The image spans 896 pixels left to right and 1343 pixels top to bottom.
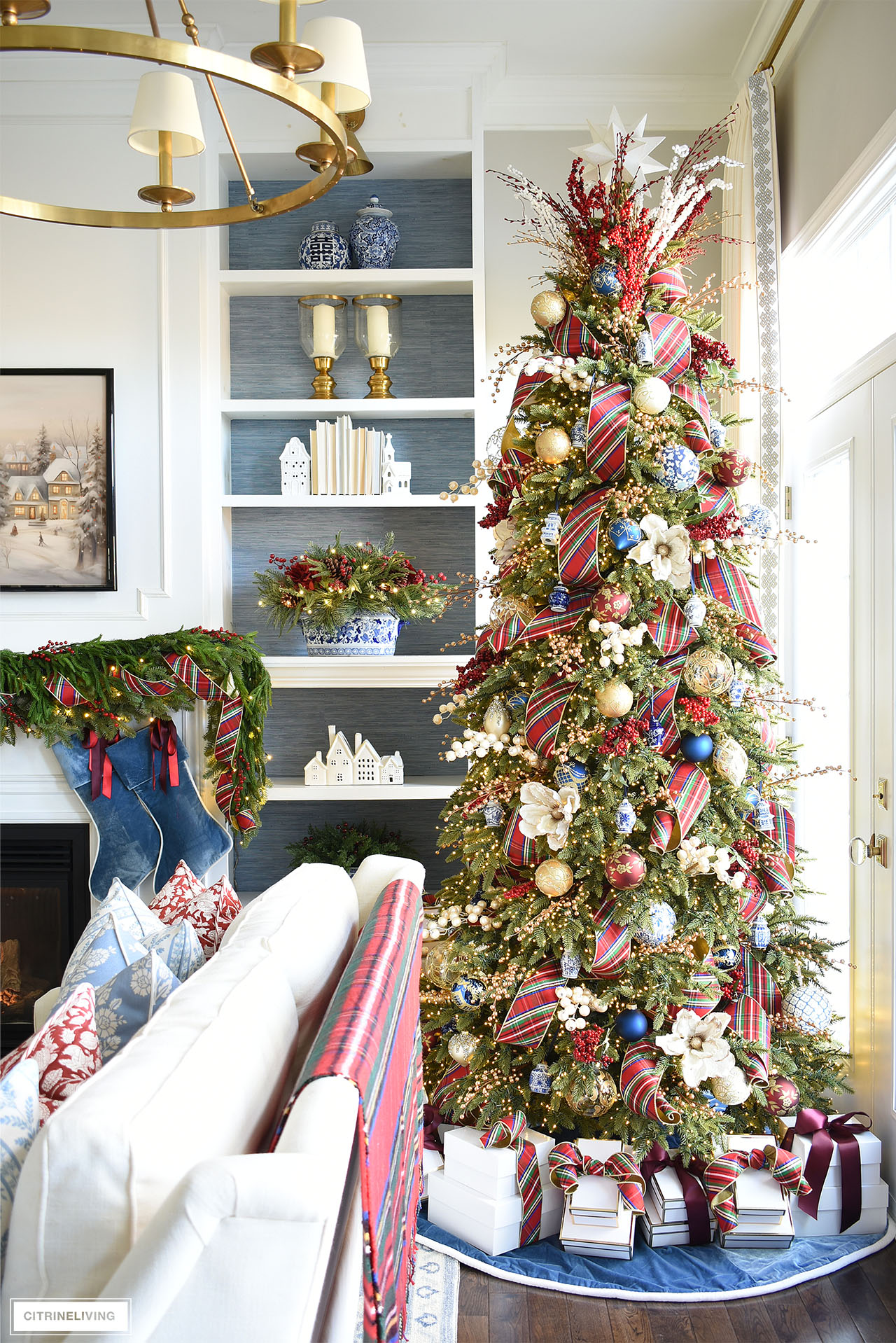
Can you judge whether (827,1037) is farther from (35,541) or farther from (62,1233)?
(35,541)

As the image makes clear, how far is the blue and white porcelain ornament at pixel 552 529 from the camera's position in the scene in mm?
2262

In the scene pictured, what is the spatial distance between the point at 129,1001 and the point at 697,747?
1374mm

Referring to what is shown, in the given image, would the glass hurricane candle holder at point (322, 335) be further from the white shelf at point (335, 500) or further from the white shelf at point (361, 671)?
the white shelf at point (361, 671)

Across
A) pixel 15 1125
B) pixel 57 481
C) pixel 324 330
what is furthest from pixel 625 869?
pixel 57 481

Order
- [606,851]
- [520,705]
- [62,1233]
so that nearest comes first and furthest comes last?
[62,1233]
[606,851]
[520,705]

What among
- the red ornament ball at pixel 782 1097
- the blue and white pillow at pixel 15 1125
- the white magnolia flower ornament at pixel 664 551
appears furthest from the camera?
the red ornament ball at pixel 782 1097

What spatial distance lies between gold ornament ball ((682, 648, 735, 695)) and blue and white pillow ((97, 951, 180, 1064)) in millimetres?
1351

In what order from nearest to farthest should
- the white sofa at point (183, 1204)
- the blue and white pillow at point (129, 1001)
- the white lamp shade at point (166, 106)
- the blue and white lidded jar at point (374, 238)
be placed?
the white sofa at point (183, 1204)
the blue and white pillow at point (129, 1001)
the white lamp shade at point (166, 106)
the blue and white lidded jar at point (374, 238)

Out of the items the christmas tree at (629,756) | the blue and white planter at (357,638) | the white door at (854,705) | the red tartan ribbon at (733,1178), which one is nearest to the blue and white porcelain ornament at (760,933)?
the christmas tree at (629,756)

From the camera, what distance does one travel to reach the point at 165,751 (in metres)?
3.13

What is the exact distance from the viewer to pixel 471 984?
91.8 inches

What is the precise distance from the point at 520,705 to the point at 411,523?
1363 millimetres

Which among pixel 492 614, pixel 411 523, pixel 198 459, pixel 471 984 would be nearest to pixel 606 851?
pixel 471 984

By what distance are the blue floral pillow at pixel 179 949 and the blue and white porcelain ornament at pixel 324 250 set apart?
2488 mm
